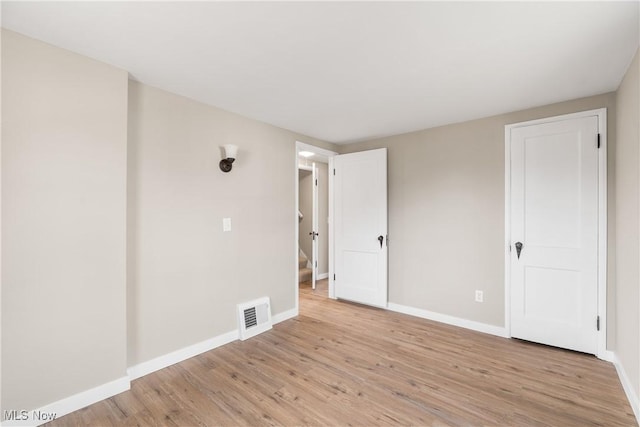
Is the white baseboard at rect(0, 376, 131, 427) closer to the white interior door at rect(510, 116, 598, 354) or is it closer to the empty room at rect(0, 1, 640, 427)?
the empty room at rect(0, 1, 640, 427)

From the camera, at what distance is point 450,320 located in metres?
3.33

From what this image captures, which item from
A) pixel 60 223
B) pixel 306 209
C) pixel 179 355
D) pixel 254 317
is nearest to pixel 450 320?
pixel 254 317

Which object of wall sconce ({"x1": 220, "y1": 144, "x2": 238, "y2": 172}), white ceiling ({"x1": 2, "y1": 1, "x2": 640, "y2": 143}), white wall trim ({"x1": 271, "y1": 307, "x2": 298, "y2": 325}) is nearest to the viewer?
white ceiling ({"x1": 2, "y1": 1, "x2": 640, "y2": 143})

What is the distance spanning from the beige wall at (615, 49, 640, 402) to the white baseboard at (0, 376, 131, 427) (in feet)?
11.2

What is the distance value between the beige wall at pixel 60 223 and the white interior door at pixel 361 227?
9.05ft

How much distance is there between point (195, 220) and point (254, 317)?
47.9 inches

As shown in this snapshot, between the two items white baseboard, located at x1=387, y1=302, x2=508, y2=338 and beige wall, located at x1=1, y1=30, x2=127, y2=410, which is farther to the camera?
white baseboard, located at x1=387, y1=302, x2=508, y2=338

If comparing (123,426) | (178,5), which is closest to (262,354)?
(123,426)

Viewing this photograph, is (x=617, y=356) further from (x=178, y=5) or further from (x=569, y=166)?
(x=178, y=5)

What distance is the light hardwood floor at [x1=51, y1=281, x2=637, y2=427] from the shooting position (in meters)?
1.81

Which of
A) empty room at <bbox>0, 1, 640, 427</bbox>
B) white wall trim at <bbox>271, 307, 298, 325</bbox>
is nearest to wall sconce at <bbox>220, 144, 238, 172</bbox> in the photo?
empty room at <bbox>0, 1, 640, 427</bbox>

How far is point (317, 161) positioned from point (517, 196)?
3563 mm
